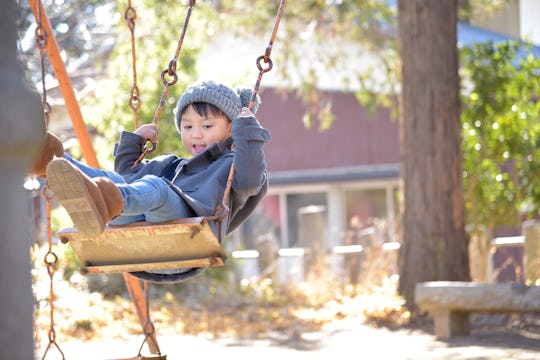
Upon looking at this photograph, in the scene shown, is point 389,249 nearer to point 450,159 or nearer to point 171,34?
point 450,159

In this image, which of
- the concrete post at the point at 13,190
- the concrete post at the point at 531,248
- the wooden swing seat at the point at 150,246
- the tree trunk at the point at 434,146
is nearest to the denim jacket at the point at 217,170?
the wooden swing seat at the point at 150,246

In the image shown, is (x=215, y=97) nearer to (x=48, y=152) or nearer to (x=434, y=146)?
(x=48, y=152)

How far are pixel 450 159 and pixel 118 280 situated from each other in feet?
12.6

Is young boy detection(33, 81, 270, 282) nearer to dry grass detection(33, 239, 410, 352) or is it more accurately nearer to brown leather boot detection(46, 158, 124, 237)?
brown leather boot detection(46, 158, 124, 237)

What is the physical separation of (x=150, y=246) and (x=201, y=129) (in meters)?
0.66

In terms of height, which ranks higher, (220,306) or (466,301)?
(466,301)

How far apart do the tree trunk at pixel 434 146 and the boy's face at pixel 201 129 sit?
4.65 meters

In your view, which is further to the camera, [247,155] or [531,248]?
[531,248]

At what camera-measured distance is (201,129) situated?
13.0 feet

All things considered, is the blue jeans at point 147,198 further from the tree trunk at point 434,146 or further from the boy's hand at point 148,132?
the tree trunk at point 434,146

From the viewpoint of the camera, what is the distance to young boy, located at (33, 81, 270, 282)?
112 inches

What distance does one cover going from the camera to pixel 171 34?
10.7 metres

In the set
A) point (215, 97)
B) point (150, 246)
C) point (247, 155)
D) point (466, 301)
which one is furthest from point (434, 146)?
point (150, 246)

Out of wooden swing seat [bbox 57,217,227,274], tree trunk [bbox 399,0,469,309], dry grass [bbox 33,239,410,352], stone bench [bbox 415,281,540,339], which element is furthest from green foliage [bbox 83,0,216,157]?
wooden swing seat [bbox 57,217,227,274]
